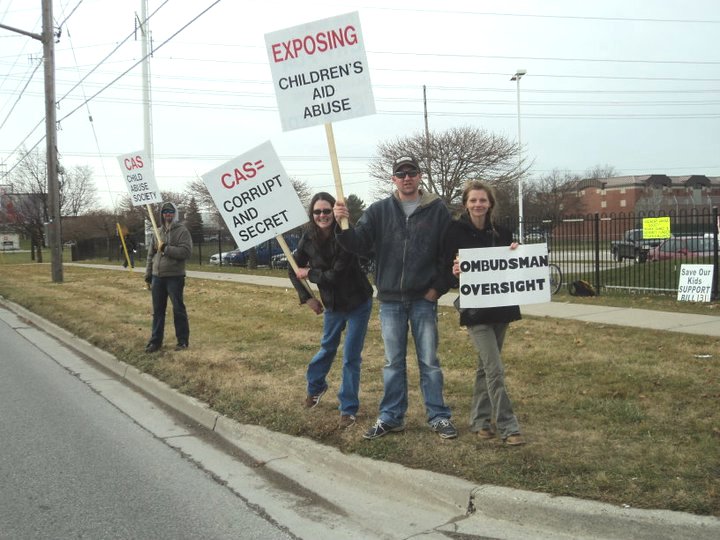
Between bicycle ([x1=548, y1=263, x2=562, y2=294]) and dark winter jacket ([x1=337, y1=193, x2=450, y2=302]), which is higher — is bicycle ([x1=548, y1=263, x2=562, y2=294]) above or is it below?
below

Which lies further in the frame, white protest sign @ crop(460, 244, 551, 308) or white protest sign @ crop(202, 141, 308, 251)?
white protest sign @ crop(202, 141, 308, 251)

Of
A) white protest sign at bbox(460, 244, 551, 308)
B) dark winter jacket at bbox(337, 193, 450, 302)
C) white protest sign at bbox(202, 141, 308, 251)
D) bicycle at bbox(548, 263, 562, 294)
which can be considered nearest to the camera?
white protest sign at bbox(460, 244, 551, 308)

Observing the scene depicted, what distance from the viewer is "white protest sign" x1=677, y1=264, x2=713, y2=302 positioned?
1261cm

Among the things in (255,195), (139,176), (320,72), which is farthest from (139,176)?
(320,72)

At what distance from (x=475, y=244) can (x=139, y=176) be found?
26.0ft

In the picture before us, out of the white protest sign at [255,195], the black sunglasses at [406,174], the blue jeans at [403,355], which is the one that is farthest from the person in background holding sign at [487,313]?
the white protest sign at [255,195]

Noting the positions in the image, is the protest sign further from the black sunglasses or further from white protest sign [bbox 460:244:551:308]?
white protest sign [bbox 460:244:551:308]

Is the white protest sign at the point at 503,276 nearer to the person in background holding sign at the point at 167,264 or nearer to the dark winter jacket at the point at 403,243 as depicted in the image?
the dark winter jacket at the point at 403,243

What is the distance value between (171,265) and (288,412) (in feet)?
11.6

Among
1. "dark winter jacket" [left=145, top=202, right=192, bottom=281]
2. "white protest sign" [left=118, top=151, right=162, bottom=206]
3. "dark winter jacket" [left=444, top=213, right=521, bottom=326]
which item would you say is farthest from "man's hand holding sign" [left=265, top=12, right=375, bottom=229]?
"white protest sign" [left=118, top=151, right=162, bottom=206]

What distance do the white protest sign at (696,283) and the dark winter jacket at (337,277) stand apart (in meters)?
9.56

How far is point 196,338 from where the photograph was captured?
9.92 metres

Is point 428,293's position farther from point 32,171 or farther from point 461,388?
point 32,171

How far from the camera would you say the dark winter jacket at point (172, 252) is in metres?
8.45
